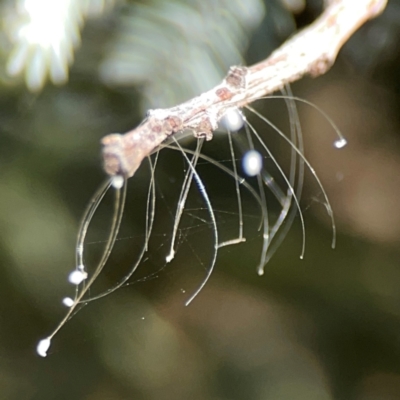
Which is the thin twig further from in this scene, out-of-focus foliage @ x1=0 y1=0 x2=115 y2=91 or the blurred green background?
out-of-focus foliage @ x1=0 y1=0 x2=115 y2=91

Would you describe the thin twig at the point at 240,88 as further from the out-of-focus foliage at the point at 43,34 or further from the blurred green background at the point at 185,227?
the out-of-focus foliage at the point at 43,34

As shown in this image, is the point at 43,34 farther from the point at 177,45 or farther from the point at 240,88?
the point at 240,88

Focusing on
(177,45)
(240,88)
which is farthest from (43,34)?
(240,88)

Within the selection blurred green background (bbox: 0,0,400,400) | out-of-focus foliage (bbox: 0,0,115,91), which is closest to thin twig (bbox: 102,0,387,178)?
blurred green background (bbox: 0,0,400,400)

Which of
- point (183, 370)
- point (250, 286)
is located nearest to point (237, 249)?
point (250, 286)

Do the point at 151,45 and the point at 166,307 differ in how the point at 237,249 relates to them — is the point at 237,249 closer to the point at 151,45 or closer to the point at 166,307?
the point at 166,307

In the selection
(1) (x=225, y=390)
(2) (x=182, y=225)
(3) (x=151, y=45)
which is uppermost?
(3) (x=151, y=45)

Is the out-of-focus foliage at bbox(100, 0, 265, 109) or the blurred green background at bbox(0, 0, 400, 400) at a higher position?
the out-of-focus foliage at bbox(100, 0, 265, 109)
